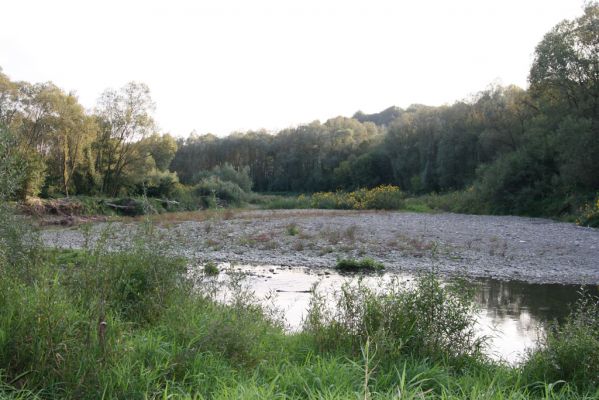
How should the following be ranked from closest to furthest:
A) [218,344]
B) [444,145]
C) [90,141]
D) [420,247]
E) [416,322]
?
1. [218,344]
2. [416,322]
3. [420,247]
4. [90,141]
5. [444,145]

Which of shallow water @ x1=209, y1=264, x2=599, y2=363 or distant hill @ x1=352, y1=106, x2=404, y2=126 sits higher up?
distant hill @ x1=352, y1=106, x2=404, y2=126

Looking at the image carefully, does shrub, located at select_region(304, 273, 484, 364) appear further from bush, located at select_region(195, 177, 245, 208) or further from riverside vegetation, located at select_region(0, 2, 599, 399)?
bush, located at select_region(195, 177, 245, 208)

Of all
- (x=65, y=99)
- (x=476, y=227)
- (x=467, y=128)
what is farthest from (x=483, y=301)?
(x=467, y=128)

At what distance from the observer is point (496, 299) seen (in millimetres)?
10391

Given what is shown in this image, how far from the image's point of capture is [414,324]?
5.52 m

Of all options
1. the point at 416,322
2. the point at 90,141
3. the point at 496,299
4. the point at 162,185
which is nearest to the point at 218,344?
the point at 416,322

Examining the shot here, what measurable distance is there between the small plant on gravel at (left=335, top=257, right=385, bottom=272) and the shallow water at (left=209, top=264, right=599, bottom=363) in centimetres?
41

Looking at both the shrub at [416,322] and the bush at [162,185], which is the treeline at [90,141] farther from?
the shrub at [416,322]

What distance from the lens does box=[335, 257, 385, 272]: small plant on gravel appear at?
1357cm

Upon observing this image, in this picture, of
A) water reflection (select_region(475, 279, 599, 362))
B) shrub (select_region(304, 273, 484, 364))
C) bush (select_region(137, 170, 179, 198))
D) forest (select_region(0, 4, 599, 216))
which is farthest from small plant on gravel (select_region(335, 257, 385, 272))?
bush (select_region(137, 170, 179, 198))

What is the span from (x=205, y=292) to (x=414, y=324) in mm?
3124

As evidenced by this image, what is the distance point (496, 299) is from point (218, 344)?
7.47 metres

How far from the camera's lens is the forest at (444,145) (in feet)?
100

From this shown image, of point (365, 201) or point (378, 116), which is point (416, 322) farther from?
point (378, 116)
